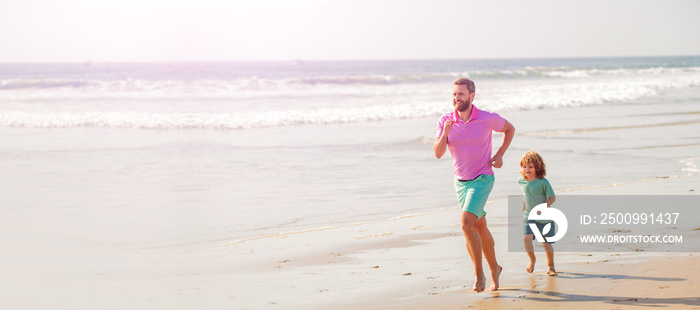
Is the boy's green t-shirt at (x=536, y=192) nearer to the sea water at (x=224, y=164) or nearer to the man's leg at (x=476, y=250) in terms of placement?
the man's leg at (x=476, y=250)

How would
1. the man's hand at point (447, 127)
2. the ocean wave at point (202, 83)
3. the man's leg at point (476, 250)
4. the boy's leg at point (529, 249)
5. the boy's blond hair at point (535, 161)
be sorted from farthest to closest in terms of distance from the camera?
1. the ocean wave at point (202, 83)
2. the boy's leg at point (529, 249)
3. the boy's blond hair at point (535, 161)
4. the man's leg at point (476, 250)
5. the man's hand at point (447, 127)

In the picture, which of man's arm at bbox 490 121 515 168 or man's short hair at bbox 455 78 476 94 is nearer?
man's short hair at bbox 455 78 476 94

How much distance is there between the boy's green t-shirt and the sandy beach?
0.60 metres

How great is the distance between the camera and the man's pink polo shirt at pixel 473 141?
16.0 feet

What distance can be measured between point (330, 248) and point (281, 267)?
0.80 metres

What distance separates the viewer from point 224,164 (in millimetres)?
13250

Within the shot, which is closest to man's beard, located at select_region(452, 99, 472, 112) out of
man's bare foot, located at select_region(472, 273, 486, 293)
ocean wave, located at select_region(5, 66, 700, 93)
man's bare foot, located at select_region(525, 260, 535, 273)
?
man's bare foot, located at select_region(472, 273, 486, 293)

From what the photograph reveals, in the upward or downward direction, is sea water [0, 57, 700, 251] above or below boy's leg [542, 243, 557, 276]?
above

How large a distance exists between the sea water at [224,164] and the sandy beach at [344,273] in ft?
1.66

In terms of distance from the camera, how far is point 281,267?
20.3 ft

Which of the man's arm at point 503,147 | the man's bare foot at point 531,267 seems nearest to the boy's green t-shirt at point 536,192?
the man's bare foot at point 531,267

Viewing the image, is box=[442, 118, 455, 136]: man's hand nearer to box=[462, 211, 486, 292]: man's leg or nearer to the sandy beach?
box=[462, 211, 486, 292]: man's leg

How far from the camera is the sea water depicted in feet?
27.8

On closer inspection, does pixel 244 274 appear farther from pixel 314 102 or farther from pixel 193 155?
pixel 314 102
